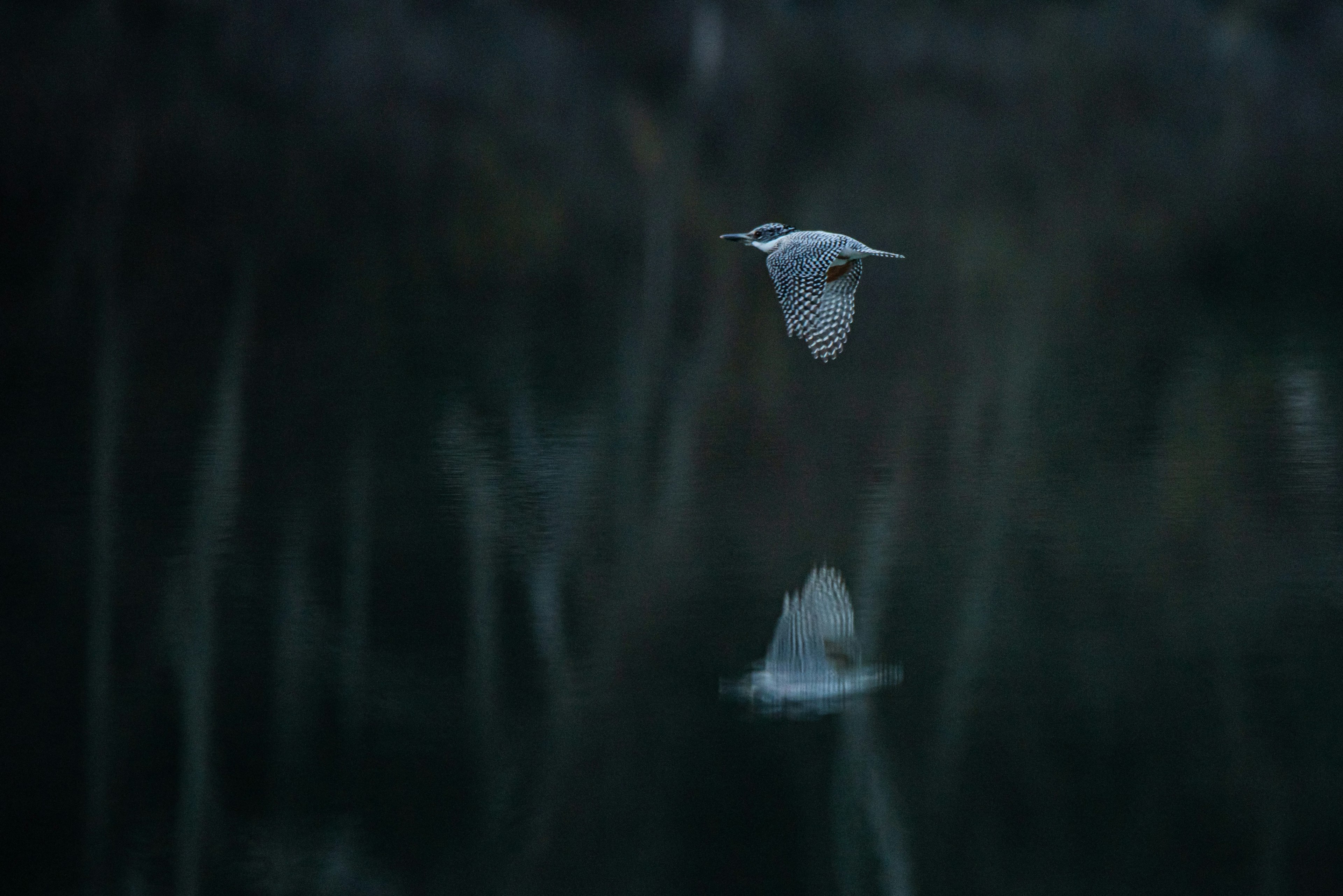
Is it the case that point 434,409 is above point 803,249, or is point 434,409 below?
below

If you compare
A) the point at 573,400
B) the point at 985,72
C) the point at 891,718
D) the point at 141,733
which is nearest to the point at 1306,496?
the point at 891,718

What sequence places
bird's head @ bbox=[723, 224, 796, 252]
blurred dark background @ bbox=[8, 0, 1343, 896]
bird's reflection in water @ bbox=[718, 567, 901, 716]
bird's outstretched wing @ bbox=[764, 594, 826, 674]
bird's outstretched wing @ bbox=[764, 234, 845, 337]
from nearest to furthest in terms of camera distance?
blurred dark background @ bbox=[8, 0, 1343, 896]
bird's reflection in water @ bbox=[718, 567, 901, 716]
bird's outstretched wing @ bbox=[764, 594, 826, 674]
bird's outstretched wing @ bbox=[764, 234, 845, 337]
bird's head @ bbox=[723, 224, 796, 252]

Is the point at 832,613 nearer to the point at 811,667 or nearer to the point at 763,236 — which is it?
the point at 811,667

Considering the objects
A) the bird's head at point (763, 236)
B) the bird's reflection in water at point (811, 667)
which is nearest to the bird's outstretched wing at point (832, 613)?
the bird's reflection in water at point (811, 667)

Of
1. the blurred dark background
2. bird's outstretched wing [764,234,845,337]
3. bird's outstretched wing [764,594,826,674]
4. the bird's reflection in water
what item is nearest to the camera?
the blurred dark background

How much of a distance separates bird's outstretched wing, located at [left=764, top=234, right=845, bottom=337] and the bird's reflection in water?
127cm

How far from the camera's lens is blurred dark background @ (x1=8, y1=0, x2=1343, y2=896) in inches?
153

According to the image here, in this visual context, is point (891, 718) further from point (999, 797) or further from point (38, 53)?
point (38, 53)

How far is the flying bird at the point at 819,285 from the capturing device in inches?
233

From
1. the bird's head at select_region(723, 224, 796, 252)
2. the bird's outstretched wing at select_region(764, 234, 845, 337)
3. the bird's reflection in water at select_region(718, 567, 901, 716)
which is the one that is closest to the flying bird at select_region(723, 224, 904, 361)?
the bird's outstretched wing at select_region(764, 234, 845, 337)

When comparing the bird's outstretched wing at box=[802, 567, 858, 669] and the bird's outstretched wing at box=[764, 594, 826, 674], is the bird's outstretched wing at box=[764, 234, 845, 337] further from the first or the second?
the bird's outstretched wing at box=[764, 594, 826, 674]

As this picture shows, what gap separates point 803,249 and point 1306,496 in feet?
6.55

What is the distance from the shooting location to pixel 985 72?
18.6 m

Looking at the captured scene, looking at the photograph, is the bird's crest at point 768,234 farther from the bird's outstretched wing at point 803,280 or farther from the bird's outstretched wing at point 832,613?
the bird's outstretched wing at point 832,613
